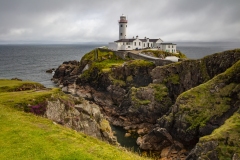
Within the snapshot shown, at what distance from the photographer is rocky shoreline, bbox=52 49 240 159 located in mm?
42356

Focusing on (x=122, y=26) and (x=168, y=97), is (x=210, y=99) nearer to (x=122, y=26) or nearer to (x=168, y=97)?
(x=168, y=97)

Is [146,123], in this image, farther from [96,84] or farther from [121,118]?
[96,84]

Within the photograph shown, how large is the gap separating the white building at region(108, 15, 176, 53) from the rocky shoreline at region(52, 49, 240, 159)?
21.4 meters

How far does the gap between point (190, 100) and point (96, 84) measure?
42.6 meters

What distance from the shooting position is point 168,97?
59.3m

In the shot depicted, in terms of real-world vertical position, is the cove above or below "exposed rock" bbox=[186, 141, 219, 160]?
below

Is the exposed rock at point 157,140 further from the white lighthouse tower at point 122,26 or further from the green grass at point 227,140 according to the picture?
the white lighthouse tower at point 122,26

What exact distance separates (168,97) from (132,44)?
59.7m

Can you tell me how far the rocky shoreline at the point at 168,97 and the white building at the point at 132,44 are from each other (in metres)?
21.4

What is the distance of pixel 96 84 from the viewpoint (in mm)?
81812

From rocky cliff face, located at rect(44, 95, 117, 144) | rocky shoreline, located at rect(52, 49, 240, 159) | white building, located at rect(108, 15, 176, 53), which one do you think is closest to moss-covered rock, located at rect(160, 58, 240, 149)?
rocky shoreline, located at rect(52, 49, 240, 159)

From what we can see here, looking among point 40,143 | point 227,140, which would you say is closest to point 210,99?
point 227,140

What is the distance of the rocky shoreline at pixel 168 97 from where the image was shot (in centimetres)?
4236

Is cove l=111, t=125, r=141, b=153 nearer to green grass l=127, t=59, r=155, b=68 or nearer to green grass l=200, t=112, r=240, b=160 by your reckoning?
green grass l=200, t=112, r=240, b=160
